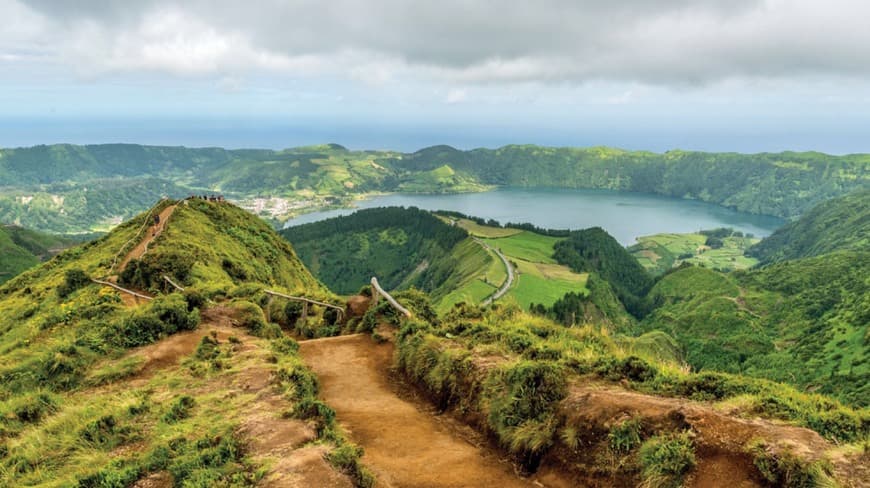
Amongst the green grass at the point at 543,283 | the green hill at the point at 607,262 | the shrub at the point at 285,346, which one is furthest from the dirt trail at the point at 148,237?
the green hill at the point at 607,262

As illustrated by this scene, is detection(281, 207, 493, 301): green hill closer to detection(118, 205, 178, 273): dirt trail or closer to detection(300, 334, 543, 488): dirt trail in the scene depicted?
detection(118, 205, 178, 273): dirt trail

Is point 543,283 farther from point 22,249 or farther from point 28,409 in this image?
point 22,249

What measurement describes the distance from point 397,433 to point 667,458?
19.7 feet

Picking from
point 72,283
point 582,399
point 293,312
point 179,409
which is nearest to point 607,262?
point 293,312

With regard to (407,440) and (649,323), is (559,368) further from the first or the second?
(649,323)

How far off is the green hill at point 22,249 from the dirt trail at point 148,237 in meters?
77.8

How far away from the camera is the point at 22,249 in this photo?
4345 inches

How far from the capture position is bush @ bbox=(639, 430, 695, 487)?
23.5 ft

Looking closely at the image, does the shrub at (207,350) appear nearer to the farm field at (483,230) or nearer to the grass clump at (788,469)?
the grass clump at (788,469)

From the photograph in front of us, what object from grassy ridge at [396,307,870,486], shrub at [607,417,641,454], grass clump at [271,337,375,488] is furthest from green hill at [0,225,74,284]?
shrub at [607,417,641,454]

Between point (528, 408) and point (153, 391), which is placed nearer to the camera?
point (528, 408)

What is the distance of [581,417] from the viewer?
350 inches

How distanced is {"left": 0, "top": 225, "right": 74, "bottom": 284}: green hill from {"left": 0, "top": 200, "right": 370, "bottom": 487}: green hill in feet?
→ 318

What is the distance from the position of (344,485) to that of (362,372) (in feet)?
26.1
